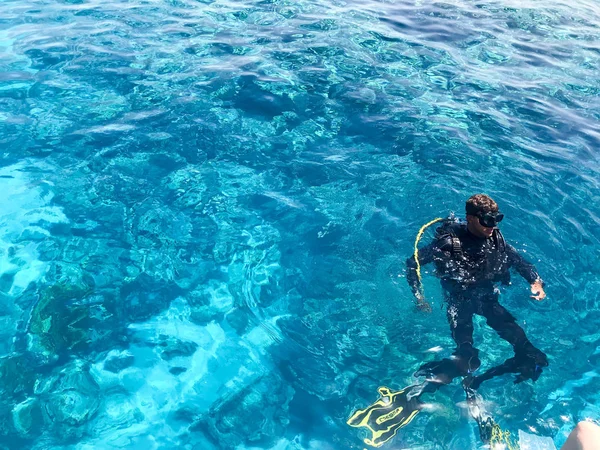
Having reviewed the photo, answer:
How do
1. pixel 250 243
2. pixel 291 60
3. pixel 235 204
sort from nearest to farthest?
pixel 250 243
pixel 235 204
pixel 291 60

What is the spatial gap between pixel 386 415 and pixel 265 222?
366 centimetres

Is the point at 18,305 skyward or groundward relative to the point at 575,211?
groundward

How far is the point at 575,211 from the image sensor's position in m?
8.54

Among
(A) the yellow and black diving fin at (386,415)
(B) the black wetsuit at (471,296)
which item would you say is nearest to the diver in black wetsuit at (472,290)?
(B) the black wetsuit at (471,296)

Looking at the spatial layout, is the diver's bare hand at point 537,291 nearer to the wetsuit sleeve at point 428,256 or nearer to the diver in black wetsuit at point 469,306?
the diver in black wetsuit at point 469,306

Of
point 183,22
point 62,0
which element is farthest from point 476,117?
point 62,0

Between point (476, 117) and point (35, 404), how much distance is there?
925 centimetres

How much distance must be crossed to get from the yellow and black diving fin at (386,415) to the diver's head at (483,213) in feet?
6.42

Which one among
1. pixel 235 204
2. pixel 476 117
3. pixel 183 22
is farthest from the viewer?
pixel 183 22

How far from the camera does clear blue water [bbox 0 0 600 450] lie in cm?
591

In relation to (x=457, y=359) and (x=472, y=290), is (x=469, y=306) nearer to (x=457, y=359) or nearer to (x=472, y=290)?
(x=472, y=290)

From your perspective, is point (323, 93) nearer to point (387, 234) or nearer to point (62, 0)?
point (387, 234)

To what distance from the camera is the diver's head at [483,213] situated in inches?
221

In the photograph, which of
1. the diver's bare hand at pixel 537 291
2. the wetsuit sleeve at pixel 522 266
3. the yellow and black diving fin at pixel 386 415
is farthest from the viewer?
the wetsuit sleeve at pixel 522 266
